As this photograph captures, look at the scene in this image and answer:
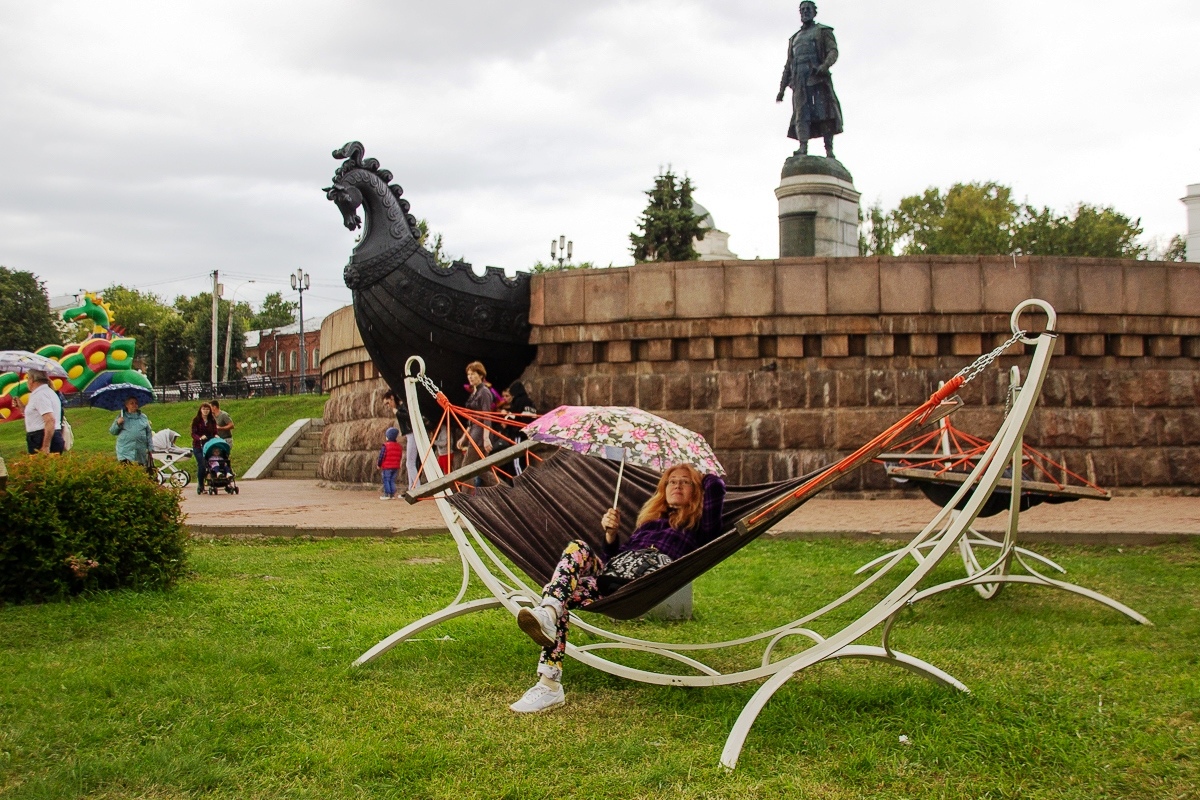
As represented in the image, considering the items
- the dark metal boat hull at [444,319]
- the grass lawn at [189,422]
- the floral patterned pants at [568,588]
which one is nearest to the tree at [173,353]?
the grass lawn at [189,422]

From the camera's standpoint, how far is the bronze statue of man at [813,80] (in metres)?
15.8

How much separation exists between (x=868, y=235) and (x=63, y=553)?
160 ft

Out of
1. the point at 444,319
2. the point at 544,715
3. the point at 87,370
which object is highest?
the point at 87,370

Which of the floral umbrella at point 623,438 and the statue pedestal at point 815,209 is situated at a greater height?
the statue pedestal at point 815,209

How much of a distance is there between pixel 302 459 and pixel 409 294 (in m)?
10.4

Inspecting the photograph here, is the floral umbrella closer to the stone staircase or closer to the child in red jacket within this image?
the child in red jacket

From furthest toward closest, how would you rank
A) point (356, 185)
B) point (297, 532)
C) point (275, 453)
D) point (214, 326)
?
point (214, 326) < point (275, 453) < point (356, 185) < point (297, 532)

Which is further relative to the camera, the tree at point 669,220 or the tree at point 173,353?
the tree at point 173,353

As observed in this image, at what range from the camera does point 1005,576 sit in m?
5.42

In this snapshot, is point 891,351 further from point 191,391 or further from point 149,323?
point 149,323

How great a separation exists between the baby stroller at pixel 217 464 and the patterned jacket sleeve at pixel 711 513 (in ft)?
36.8

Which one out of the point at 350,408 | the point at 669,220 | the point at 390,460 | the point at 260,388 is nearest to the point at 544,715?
the point at 390,460

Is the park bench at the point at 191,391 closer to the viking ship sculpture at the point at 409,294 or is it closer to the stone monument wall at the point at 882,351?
the viking ship sculpture at the point at 409,294

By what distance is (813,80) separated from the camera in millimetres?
15891
